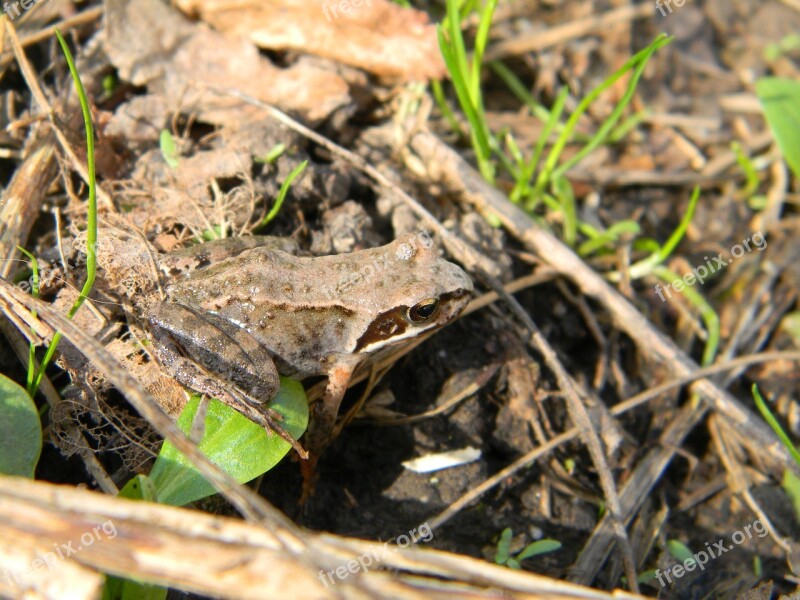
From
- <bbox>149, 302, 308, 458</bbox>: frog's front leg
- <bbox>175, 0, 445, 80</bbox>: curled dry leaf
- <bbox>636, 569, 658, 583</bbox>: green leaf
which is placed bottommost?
<bbox>636, 569, 658, 583</bbox>: green leaf

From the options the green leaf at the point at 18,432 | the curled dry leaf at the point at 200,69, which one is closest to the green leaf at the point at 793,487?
the curled dry leaf at the point at 200,69

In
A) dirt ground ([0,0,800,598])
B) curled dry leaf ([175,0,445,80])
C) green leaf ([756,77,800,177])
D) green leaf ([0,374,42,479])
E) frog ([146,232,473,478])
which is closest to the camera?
green leaf ([0,374,42,479])

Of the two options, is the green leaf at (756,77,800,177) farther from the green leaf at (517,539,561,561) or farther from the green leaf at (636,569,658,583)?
the green leaf at (517,539,561,561)

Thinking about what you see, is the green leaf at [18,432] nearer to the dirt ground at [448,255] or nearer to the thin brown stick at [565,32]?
the dirt ground at [448,255]

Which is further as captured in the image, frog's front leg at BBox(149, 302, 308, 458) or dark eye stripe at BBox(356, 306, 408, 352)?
dark eye stripe at BBox(356, 306, 408, 352)

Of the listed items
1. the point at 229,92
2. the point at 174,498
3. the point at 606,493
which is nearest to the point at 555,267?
the point at 606,493

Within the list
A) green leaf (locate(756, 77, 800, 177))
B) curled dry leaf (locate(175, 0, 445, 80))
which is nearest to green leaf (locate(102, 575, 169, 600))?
curled dry leaf (locate(175, 0, 445, 80))

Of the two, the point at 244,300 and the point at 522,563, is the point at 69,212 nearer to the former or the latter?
the point at 244,300
